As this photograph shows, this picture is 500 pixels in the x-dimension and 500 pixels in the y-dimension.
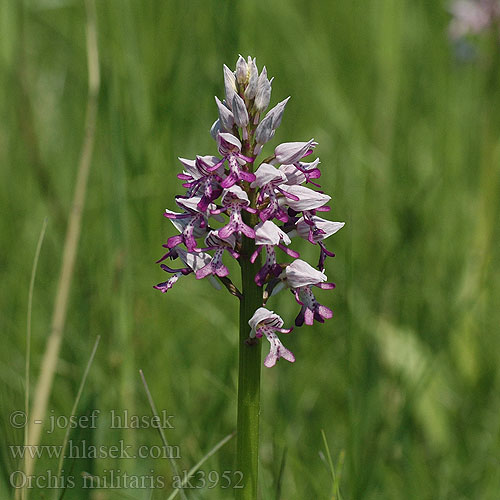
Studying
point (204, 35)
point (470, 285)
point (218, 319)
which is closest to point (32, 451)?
point (218, 319)

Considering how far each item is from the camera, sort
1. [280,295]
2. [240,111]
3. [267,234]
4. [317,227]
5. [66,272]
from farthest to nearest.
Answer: [280,295] → [66,272] → [317,227] → [240,111] → [267,234]

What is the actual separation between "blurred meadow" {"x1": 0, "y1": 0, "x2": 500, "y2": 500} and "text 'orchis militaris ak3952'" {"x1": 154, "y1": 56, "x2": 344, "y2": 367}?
0.47 metres

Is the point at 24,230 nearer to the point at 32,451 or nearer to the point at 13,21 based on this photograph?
the point at 13,21

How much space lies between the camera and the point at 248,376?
158 centimetres

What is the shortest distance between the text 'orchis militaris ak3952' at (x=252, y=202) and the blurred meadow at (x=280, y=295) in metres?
0.47

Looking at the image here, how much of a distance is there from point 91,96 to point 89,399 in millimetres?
1126

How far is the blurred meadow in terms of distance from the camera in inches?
93.5

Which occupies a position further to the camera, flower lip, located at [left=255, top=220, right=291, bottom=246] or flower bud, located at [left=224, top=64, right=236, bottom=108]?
flower bud, located at [left=224, top=64, right=236, bottom=108]

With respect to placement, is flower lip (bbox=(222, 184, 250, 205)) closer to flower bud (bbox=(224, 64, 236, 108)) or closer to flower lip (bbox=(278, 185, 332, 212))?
flower lip (bbox=(278, 185, 332, 212))

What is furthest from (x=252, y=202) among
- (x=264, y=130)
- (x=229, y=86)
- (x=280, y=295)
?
(x=280, y=295)

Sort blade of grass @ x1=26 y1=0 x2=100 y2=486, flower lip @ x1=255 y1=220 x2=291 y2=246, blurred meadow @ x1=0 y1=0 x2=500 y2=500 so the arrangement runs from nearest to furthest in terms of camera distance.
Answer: flower lip @ x1=255 y1=220 x2=291 y2=246
blade of grass @ x1=26 y1=0 x2=100 y2=486
blurred meadow @ x1=0 y1=0 x2=500 y2=500

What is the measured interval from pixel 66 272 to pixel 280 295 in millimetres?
750

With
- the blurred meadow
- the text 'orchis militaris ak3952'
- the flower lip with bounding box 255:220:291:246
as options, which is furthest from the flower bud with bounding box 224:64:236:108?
the blurred meadow

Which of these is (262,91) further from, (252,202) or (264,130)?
(252,202)
